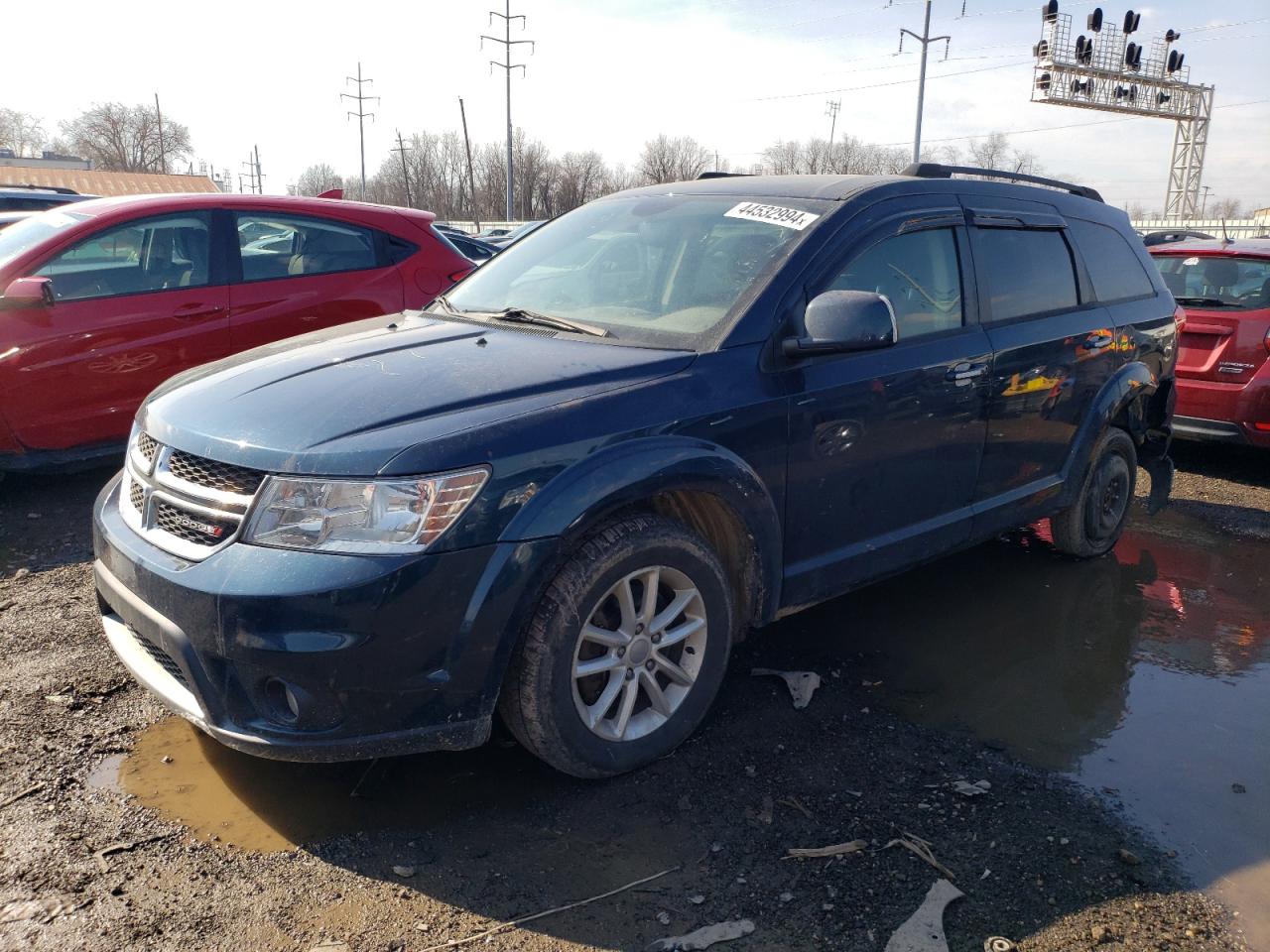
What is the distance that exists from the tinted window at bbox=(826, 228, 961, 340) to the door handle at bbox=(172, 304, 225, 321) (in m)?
4.16

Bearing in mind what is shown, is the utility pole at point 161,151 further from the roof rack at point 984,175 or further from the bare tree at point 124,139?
the roof rack at point 984,175

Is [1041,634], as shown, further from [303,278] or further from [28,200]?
Answer: [28,200]

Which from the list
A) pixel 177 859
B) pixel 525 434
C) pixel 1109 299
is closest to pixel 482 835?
pixel 177 859

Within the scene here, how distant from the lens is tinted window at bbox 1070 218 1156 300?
15.8 ft

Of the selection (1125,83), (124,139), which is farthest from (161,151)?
(1125,83)

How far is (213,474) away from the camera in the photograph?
269 cm

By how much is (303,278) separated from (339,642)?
4.54 metres

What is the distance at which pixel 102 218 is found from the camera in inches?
228

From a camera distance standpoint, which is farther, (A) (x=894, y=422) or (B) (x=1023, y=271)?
(B) (x=1023, y=271)

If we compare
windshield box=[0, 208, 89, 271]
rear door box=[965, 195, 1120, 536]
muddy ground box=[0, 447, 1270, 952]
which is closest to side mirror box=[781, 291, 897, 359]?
rear door box=[965, 195, 1120, 536]

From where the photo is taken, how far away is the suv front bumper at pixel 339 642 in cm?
242

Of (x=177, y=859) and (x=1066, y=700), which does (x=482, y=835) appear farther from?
(x=1066, y=700)

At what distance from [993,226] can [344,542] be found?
315 centimetres

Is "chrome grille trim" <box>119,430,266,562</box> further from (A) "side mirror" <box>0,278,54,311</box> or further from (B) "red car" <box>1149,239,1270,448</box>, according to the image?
(B) "red car" <box>1149,239,1270,448</box>
